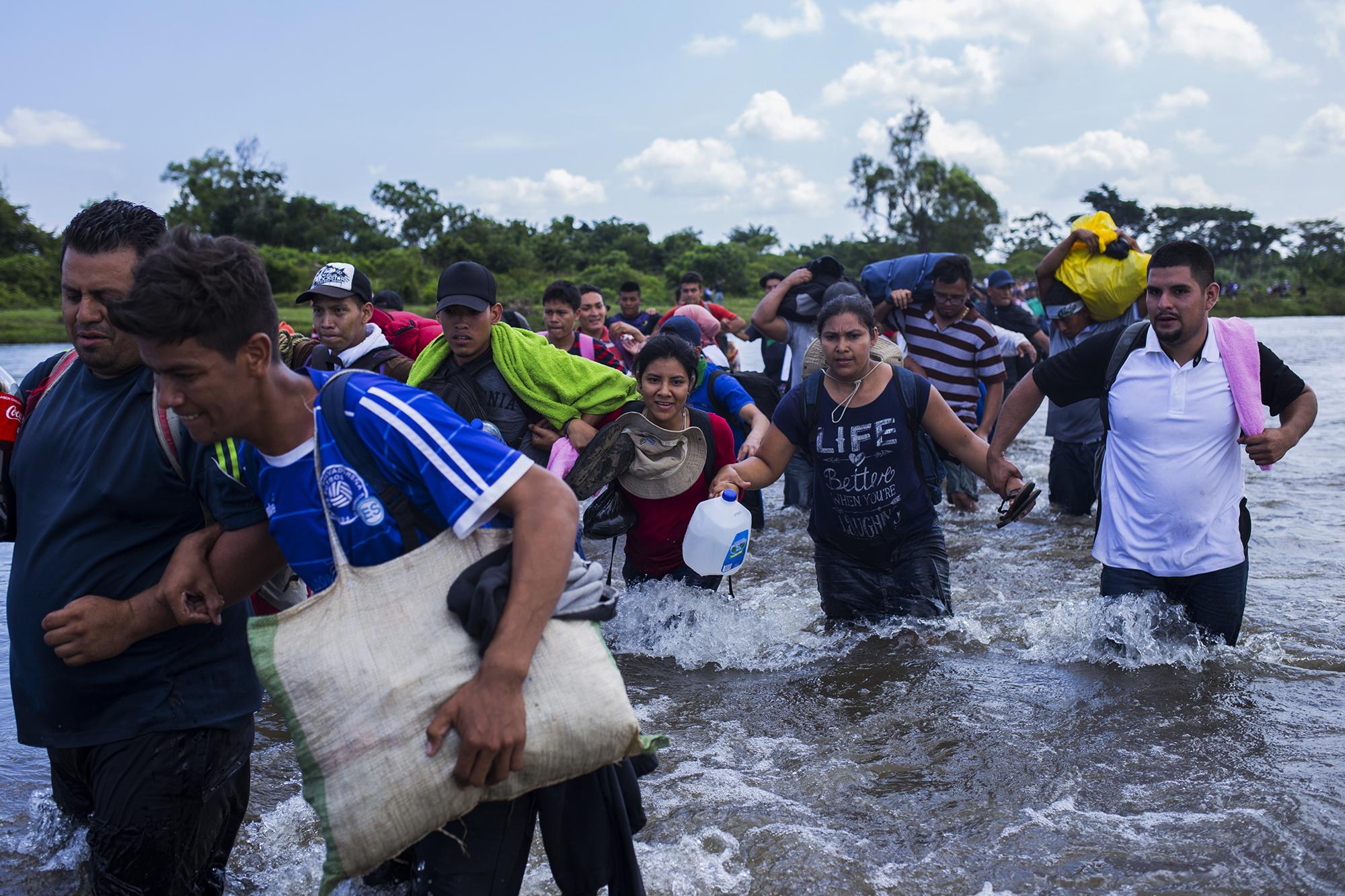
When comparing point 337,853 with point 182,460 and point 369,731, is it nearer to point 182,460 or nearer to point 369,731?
point 369,731

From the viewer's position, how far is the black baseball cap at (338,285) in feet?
17.8

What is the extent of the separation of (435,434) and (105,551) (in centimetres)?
109

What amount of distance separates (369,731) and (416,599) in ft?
0.80

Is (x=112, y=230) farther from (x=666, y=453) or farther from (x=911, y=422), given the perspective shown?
(x=911, y=422)

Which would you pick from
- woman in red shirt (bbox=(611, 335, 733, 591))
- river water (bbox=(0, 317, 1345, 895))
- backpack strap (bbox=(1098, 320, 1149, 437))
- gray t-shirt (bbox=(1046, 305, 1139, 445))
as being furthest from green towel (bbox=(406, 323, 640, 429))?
gray t-shirt (bbox=(1046, 305, 1139, 445))

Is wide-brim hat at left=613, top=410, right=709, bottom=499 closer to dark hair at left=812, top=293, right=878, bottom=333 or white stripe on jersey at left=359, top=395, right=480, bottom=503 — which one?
dark hair at left=812, top=293, right=878, bottom=333

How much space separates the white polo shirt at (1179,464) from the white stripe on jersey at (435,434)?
338 cm

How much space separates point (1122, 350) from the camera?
4.45 meters

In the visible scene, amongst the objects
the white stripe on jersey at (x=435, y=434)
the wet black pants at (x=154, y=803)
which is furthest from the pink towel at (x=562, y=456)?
the white stripe on jersey at (x=435, y=434)

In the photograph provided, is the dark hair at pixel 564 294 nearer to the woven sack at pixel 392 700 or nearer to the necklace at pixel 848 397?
the necklace at pixel 848 397

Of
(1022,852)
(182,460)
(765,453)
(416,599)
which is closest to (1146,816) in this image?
(1022,852)

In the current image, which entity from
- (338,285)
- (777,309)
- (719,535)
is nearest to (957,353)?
(777,309)

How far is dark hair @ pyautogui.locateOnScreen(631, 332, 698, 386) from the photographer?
4.89 metres

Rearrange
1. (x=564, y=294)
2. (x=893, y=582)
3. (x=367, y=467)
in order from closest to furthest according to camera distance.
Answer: (x=367, y=467)
(x=893, y=582)
(x=564, y=294)
